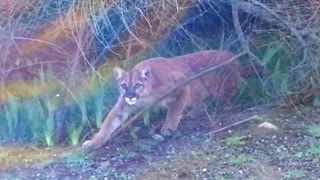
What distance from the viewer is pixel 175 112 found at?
7934mm

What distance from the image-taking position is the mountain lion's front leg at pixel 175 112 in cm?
772

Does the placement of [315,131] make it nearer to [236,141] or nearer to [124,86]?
[236,141]

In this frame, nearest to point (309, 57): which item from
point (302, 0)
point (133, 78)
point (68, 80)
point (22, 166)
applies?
point (302, 0)

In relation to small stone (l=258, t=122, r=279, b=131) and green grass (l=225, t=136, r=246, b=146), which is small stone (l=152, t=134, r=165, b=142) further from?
small stone (l=258, t=122, r=279, b=131)

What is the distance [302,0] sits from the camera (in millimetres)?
8016

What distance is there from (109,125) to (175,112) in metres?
0.68

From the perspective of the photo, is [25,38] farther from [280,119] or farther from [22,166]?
[280,119]

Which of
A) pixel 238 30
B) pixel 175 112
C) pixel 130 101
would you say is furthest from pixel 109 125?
pixel 238 30

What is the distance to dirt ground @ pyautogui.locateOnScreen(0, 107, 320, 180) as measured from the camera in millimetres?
6629

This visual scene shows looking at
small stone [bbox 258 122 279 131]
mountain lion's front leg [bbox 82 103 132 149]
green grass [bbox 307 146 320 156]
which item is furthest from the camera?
small stone [bbox 258 122 279 131]

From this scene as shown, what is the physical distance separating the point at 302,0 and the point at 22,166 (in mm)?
2937

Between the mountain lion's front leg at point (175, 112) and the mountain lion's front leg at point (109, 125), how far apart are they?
0.36m

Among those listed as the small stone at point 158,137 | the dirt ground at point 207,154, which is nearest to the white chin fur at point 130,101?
the dirt ground at point 207,154

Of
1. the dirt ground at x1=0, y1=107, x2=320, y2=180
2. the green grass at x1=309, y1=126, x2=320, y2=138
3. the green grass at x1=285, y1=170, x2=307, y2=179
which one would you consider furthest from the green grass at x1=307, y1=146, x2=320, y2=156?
the green grass at x1=285, y1=170, x2=307, y2=179
